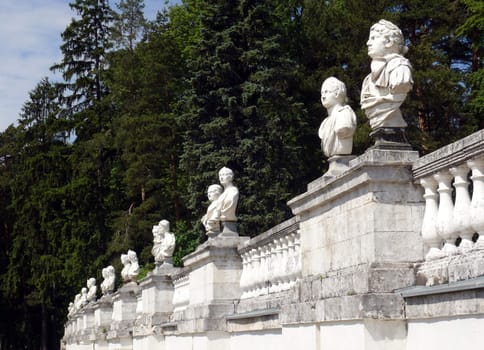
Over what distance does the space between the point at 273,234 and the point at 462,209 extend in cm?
447

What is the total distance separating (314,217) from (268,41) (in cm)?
2231

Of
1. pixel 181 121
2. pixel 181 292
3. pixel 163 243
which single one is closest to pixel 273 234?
pixel 181 292

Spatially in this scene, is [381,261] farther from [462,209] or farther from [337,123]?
[337,123]

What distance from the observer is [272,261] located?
34.7 ft

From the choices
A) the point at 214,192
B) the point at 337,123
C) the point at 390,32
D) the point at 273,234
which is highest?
the point at 390,32

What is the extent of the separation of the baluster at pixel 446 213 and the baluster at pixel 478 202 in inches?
16.1

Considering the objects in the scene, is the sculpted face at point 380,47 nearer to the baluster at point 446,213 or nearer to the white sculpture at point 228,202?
the baluster at point 446,213

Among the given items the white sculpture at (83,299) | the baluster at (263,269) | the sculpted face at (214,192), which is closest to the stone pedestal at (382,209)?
the baluster at (263,269)

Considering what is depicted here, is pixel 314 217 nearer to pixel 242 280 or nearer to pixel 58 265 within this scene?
pixel 242 280

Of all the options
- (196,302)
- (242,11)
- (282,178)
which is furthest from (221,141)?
(196,302)

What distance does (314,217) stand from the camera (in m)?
8.25

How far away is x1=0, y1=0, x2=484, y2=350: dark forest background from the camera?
2919cm

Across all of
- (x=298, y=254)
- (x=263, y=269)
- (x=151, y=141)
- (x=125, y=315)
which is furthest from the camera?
(x=151, y=141)

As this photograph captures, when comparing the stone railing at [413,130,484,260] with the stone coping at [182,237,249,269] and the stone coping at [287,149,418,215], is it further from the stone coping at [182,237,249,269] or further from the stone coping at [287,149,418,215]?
the stone coping at [182,237,249,269]
